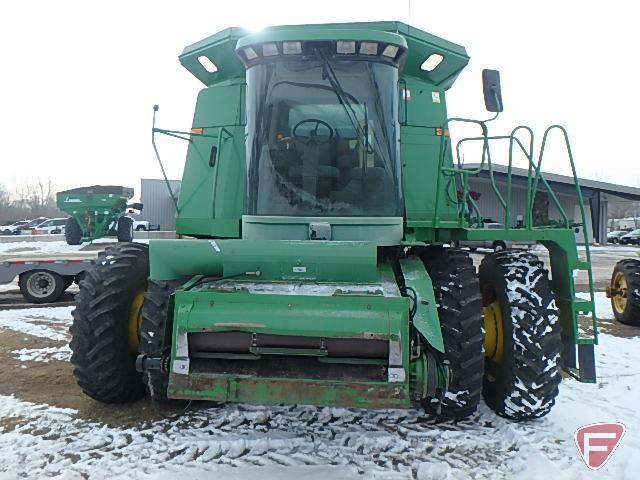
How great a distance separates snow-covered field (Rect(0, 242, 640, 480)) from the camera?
344 cm

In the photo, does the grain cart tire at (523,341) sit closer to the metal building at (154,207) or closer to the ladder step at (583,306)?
the ladder step at (583,306)

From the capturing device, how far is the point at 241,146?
5316mm

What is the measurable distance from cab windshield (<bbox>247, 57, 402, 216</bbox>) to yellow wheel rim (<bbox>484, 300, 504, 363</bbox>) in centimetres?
113

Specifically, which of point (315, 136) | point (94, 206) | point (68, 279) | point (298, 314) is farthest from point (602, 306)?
point (94, 206)

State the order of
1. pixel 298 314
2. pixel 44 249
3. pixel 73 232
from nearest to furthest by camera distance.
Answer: pixel 298 314 → pixel 44 249 → pixel 73 232

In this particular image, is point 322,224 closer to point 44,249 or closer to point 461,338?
point 461,338

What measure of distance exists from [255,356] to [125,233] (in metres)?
13.9

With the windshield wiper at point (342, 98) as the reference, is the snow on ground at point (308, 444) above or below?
below

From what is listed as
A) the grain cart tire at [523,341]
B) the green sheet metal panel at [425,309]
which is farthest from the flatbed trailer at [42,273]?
the grain cart tire at [523,341]

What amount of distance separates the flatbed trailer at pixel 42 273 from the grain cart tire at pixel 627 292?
364 inches

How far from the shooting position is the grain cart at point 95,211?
15539mm

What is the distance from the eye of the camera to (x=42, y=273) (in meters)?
10.0

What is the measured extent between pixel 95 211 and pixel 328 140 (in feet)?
43.4

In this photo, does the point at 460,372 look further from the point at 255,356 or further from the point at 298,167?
the point at 298,167
